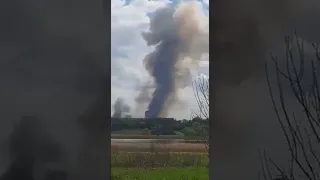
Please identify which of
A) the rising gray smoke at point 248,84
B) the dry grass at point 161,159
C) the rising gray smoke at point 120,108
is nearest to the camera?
the rising gray smoke at point 248,84

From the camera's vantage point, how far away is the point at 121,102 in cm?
284

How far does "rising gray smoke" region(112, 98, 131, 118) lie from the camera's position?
2.80 metres

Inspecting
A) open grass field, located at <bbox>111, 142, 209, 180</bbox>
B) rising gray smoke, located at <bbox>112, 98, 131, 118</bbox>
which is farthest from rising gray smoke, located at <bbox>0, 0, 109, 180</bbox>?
open grass field, located at <bbox>111, 142, 209, 180</bbox>

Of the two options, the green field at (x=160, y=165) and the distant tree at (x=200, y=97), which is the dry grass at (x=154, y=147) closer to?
the green field at (x=160, y=165)

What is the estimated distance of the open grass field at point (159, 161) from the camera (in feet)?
9.38

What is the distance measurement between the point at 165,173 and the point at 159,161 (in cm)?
10

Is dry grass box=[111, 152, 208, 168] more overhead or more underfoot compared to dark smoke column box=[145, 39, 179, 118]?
more underfoot

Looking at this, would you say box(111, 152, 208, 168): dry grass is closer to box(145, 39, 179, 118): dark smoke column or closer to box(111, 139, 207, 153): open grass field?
box(111, 139, 207, 153): open grass field

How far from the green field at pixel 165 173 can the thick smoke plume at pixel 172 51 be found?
379mm

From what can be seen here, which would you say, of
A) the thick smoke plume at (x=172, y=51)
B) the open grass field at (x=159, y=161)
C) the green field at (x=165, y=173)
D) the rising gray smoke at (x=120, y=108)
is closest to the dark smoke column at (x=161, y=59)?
the thick smoke plume at (x=172, y=51)

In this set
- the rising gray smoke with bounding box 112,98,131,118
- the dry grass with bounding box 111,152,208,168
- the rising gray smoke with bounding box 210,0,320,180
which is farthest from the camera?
the dry grass with bounding box 111,152,208,168

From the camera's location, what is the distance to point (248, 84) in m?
2.57

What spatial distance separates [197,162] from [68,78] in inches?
40.9

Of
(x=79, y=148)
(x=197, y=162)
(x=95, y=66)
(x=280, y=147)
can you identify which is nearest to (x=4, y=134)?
(x=79, y=148)
